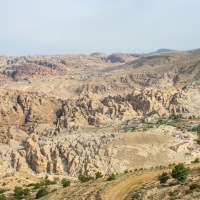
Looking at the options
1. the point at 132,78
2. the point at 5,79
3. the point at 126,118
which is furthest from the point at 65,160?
the point at 5,79

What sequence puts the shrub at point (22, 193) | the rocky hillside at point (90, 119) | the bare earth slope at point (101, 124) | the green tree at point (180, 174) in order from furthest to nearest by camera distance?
the rocky hillside at point (90, 119) < the bare earth slope at point (101, 124) < the shrub at point (22, 193) < the green tree at point (180, 174)

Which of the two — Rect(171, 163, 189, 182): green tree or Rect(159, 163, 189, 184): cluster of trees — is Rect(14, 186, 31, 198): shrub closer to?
Rect(159, 163, 189, 184): cluster of trees

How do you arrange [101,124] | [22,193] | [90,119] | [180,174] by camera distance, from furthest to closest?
[90,119] < [101,124] < [22,193] < [180,174]

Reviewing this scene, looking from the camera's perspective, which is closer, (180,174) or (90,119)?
(180,174)

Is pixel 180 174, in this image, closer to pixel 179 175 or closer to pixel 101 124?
pixel 179 175

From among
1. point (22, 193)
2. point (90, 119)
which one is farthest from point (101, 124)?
point (22, 193)

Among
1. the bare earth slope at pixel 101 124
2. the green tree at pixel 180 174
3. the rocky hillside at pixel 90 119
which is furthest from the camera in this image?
the rocky hillside at pixel 90 119

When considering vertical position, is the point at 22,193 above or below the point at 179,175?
below

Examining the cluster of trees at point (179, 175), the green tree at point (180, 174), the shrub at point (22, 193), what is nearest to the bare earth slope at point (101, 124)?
the shrub at point (22, 193)

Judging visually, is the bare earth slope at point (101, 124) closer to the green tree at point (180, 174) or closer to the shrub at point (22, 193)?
the shrub at point (22, 193)

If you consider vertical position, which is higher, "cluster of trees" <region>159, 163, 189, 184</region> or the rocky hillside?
"cluster of trees" <region>159, 163, 189, 184</region>

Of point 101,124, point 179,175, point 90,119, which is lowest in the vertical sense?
point 101,124

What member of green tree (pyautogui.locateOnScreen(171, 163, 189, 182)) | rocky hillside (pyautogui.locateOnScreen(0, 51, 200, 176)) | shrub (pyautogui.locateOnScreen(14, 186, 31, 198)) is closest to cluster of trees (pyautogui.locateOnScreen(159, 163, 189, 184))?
green tree (pyautogui.locateOnScreen(171, 163, 189, 182))
